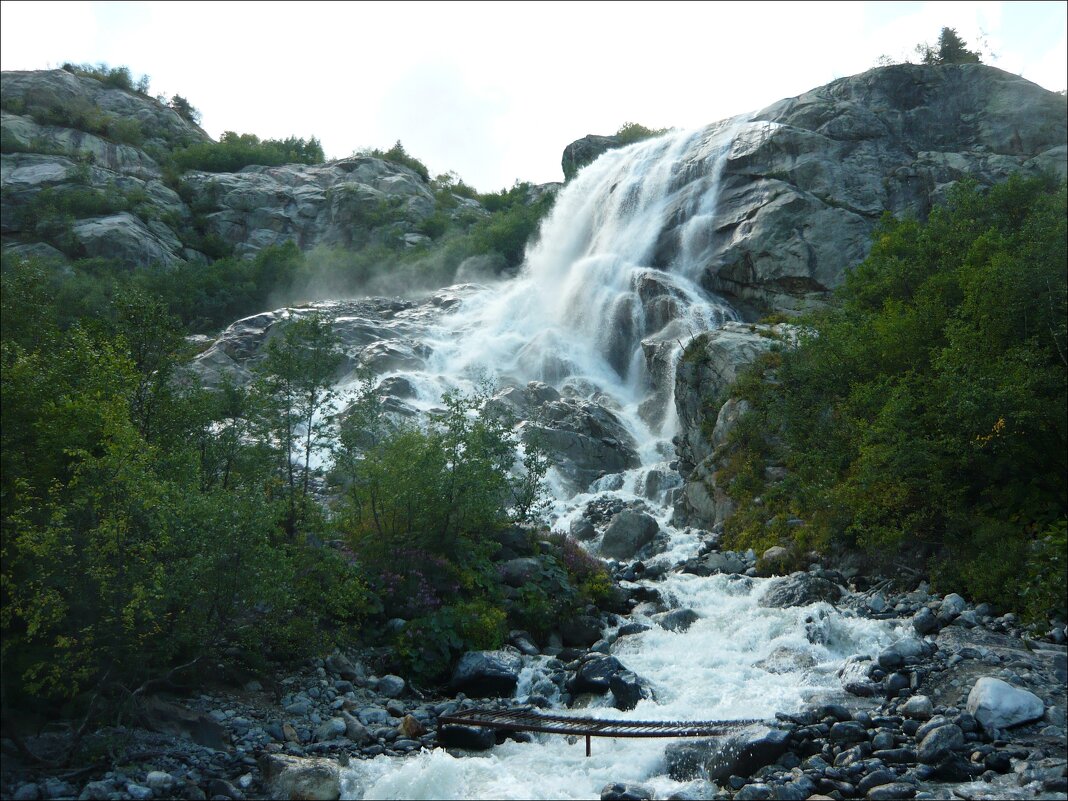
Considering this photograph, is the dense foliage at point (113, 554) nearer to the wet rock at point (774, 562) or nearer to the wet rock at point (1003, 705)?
the wet rock at point (1003, 705)

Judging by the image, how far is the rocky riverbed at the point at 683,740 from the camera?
9445mm

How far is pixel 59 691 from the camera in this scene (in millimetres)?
10227

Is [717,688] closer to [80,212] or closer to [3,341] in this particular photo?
[3,341]

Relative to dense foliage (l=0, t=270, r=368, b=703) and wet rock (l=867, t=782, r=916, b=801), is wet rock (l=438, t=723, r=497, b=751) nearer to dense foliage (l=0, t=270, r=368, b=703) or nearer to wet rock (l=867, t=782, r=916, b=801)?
dense foliage (l=0, t=270, r=368, b=703)

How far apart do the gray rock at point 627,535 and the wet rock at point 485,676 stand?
9.42 meters

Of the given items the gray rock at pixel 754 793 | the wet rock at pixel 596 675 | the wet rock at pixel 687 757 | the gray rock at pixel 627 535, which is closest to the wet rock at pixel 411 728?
the wet rock at pixel 596 675

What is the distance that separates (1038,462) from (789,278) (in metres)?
23.2

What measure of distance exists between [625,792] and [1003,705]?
16.6ft

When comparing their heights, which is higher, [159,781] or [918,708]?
[918,708]

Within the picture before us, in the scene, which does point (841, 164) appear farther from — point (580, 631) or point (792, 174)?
point (580, 631)

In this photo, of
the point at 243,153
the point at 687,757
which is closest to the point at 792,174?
the point at 687,757

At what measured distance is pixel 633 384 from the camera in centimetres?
3850

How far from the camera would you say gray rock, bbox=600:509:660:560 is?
23781 mm

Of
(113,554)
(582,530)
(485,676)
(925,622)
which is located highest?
(582,530)
